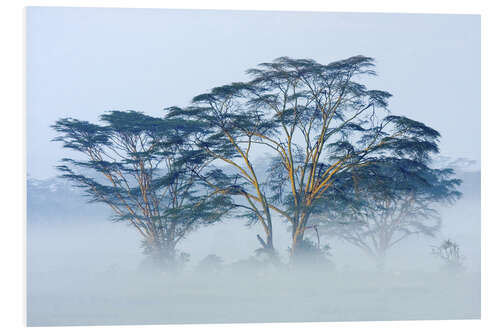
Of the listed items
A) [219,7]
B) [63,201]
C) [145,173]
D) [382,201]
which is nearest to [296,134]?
[382,201]

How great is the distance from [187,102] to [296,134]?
1802 millimetres

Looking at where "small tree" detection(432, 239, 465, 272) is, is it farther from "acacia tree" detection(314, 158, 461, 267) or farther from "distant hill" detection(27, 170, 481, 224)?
"distant hill" detection(27, 170, 481, 224)

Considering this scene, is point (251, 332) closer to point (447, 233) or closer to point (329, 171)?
point (329, 171)

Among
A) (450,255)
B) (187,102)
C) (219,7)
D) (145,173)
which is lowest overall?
(450,255)

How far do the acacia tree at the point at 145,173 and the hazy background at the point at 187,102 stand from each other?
0.21 m

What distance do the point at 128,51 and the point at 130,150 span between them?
1.56 meters

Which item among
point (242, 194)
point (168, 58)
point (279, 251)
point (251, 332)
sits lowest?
point (251, 332)

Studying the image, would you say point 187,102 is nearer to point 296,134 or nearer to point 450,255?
point 296,134

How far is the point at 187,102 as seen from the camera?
32.9ft

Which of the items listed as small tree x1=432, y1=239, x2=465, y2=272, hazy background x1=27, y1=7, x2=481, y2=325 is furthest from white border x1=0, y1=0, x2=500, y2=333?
small tree x1=432, y1=239, x2=465, y2=272

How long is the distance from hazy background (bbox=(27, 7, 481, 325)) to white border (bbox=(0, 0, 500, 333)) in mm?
123

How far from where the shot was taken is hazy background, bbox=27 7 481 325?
9617mm

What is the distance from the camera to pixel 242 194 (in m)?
10.1
